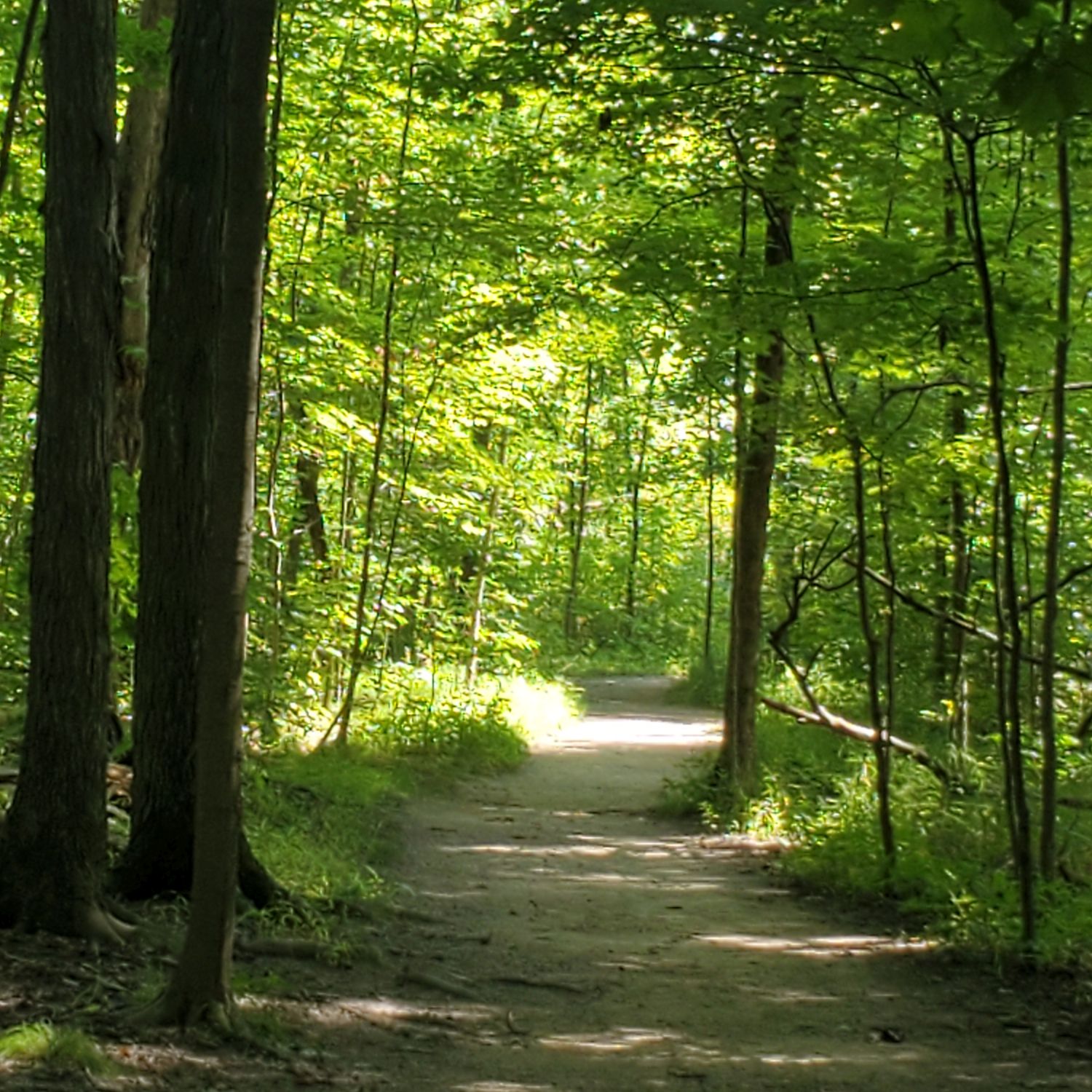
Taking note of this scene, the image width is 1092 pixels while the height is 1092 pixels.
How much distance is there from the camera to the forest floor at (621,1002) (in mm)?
5410

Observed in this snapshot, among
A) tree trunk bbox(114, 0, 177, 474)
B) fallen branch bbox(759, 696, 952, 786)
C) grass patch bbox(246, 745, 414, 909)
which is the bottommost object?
grass patch bbox(246, 745, 414, 909)

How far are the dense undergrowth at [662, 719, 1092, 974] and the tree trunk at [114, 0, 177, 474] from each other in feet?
20.1

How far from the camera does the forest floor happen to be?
5.41 metres

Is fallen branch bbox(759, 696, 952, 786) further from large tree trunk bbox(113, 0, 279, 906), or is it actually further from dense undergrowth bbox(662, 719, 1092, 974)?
large tree trunk bbox(113, 0, 279, 906)

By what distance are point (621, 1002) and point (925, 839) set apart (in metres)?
3.96

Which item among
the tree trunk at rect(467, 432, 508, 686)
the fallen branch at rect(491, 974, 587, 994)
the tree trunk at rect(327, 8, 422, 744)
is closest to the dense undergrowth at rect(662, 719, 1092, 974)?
the fallen branch at rect(491, 974, 587, 994)

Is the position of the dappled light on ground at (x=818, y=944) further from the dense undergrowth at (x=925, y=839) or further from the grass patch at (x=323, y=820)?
the grass patch at (x=323, y=820)

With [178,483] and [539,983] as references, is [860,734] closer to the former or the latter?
[539,983]

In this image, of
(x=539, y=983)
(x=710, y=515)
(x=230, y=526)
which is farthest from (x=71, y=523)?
(x=710, y=515)

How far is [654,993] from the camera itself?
7047mm

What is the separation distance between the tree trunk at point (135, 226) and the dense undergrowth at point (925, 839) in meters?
6.12

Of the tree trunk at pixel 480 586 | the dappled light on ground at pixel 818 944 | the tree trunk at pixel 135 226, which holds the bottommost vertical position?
the dappled light on ground at pixel 818 944

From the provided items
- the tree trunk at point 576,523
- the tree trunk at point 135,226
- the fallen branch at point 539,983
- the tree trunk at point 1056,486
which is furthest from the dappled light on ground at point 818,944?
the tree trunk at point 576,523

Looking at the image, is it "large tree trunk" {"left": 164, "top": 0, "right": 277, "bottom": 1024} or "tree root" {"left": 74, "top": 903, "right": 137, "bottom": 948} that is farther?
"tree root" {"left": 74, "top": 903, "right": 137, "bottom": 948}
